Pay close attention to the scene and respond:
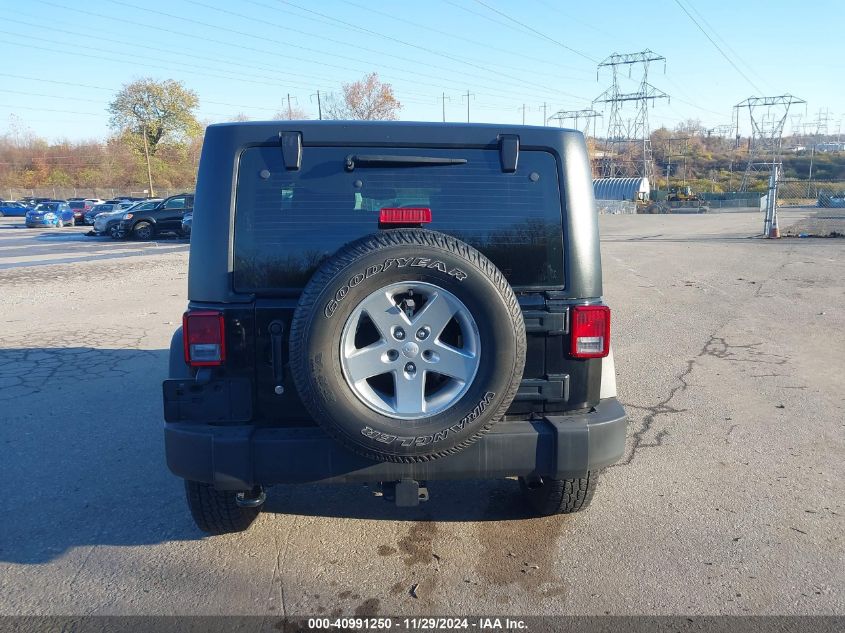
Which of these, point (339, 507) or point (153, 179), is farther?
point (153, 179)

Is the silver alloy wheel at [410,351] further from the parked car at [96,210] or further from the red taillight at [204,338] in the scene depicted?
the parked car at [96,210]

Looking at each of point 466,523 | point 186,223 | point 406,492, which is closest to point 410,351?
point 406,492

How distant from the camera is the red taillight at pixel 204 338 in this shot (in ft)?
10.0

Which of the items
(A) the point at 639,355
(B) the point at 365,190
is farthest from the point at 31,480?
(A) the point at 639,355

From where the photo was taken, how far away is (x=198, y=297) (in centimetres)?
313

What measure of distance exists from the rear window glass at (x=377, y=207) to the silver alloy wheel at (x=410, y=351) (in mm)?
450

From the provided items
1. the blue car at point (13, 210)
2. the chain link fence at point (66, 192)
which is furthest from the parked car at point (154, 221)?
the chain link fence at point (66, 192)

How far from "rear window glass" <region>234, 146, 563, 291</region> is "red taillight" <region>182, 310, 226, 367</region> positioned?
0.20 m

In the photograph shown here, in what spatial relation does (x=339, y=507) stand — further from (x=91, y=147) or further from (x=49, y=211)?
(x=91, y=147)

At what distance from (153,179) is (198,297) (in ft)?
261

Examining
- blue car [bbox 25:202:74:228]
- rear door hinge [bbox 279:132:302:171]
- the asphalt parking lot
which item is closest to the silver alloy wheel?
rear door hinge [bbox 279:132:302:171]

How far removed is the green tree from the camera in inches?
2820

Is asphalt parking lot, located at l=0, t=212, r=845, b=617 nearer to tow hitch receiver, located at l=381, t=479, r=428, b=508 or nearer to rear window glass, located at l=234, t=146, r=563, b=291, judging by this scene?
tow hitch receiver, located at l=381, t=479, r=428, b=508

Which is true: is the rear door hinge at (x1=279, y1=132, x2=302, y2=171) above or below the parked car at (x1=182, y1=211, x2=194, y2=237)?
above
